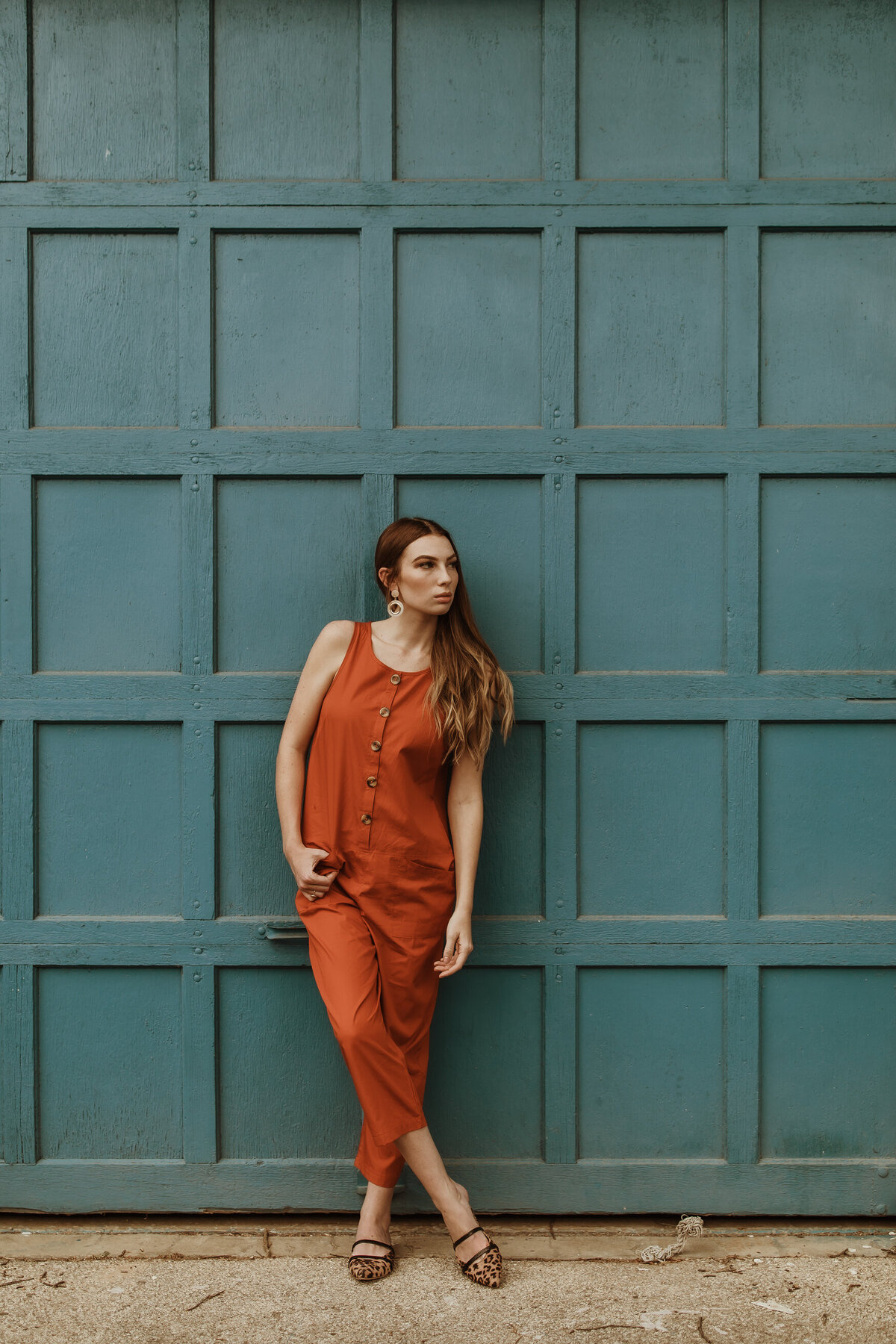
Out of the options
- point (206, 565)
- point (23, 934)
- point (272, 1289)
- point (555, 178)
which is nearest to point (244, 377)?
point (206, 565)

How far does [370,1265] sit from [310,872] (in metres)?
1.02

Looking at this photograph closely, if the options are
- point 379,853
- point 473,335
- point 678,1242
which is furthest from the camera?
point 473,335

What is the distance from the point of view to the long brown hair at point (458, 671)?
8.12 ft

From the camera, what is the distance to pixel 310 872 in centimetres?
246

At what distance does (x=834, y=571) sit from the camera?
276cm

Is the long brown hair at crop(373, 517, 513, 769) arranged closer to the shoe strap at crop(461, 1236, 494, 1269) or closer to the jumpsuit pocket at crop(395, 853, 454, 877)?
the jumpsuit pocket at crop(395, 853, 454, 877)

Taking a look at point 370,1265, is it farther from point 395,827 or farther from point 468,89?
point 468,89

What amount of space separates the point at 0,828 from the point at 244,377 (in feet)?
4.79

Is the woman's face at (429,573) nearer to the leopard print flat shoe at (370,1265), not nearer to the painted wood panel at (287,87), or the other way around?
the painted wood panel at (287,87)

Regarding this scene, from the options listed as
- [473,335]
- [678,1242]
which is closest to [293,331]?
[473,335]

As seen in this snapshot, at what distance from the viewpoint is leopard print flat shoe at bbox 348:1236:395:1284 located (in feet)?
8.08

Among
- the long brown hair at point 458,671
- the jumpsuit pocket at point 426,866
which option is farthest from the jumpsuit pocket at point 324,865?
the long brown hair at point 458,671

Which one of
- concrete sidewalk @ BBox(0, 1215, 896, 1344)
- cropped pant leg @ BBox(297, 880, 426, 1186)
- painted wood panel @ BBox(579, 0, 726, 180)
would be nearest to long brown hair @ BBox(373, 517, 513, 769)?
cropped pant leg @ BBox(297, 880, 426, 1186)

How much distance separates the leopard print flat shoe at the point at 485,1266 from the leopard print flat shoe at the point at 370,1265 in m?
0.19
